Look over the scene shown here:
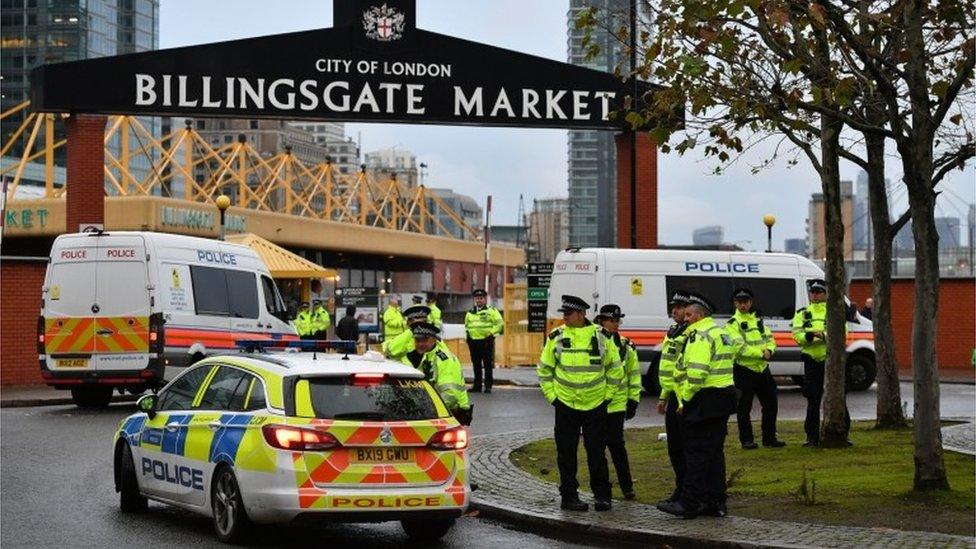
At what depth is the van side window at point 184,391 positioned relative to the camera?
1223 centimetres

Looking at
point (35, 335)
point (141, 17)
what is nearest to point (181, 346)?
point (35, 335)

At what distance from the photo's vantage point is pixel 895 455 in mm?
16016

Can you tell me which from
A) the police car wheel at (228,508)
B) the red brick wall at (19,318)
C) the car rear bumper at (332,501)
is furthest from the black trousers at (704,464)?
the red brick wall at (19,318)

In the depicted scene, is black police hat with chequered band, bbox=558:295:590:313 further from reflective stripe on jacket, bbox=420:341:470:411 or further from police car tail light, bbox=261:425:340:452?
police car tail light, bbox=261:425:340:452

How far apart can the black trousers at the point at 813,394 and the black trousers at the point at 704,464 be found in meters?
4.82

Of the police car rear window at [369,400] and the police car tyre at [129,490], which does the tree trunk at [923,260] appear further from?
the police car tyre at [129,490]

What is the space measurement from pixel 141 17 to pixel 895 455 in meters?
128

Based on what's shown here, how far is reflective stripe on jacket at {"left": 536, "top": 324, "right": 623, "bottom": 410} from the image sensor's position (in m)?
12.7

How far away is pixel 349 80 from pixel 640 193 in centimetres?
687

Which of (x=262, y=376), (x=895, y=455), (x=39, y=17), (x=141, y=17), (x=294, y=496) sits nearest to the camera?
(x=294, y=496)

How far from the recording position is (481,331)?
2772cm

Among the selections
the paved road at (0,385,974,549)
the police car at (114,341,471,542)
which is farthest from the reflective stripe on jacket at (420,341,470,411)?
the police car at (114,341,471,542)

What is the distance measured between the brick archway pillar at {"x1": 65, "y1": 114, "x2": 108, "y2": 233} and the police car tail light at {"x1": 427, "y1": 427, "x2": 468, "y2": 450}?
67.4ft

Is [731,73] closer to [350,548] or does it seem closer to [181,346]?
[350,548]
